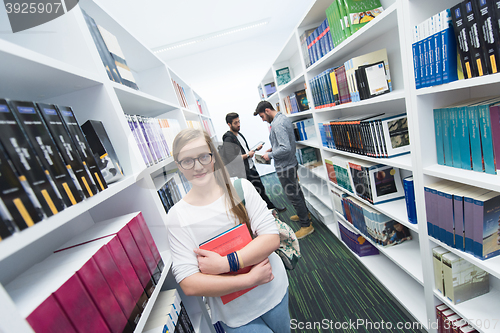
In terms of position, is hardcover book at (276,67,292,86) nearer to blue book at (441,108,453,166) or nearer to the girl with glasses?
blue book at (441,108,453,166)

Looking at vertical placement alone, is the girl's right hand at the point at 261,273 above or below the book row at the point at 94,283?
below

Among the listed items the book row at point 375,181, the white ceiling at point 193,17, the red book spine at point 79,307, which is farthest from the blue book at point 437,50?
the white ceiling at point 193,17

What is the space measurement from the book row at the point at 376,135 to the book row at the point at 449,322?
3.21 ft

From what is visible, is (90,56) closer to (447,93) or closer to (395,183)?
(447,93)

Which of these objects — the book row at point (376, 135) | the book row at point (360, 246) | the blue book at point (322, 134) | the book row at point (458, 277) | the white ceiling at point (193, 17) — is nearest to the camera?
the book row at point (458, 277)

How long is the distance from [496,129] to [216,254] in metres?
1.26

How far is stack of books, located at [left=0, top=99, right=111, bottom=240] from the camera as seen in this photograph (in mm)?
421

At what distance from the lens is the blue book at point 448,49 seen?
865 millimetres

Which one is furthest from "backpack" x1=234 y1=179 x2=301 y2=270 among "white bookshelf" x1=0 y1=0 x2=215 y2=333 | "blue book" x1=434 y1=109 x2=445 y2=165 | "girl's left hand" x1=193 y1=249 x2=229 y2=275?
"blue book" x1=434 y1=109 x2=445 y2=165

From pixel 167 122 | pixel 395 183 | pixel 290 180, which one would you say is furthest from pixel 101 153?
pixel 290 180

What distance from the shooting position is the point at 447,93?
106 centimetres

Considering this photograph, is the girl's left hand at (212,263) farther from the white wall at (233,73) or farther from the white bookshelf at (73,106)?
the white wall at (233,73)

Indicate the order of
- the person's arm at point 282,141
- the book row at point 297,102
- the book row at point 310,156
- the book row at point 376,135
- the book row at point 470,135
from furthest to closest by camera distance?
the book row at point 310,156
the book row at point 297,102
the person's arm at point 282,141
the book row at point 376,135
the book row at point 470,135

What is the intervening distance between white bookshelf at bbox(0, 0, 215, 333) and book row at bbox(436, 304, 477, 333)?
1415mm
